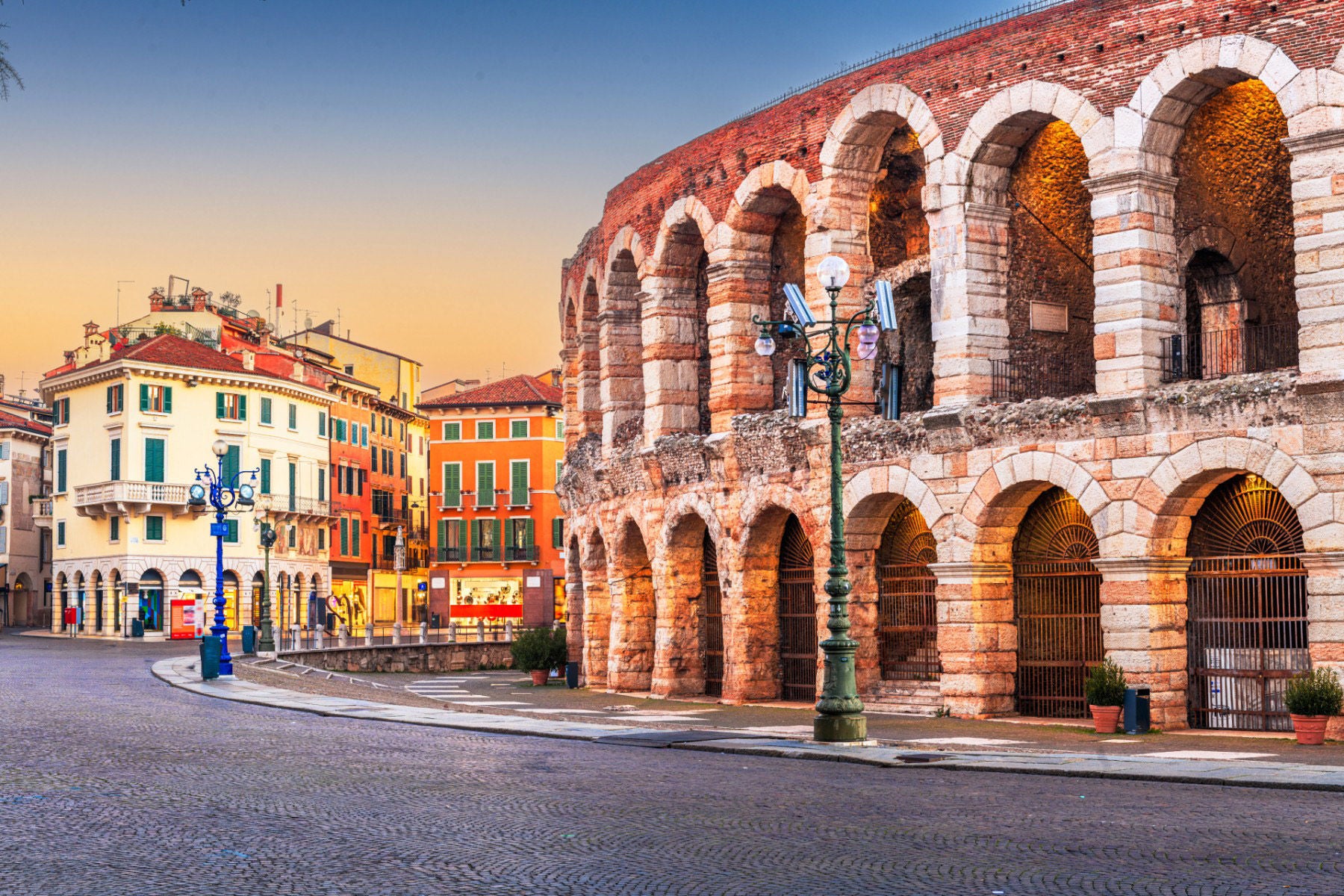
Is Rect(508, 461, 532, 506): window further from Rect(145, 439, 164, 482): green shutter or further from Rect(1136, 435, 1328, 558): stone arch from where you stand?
Rect(1136, 435, 1328, 558): stone arch

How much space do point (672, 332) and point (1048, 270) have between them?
903cm

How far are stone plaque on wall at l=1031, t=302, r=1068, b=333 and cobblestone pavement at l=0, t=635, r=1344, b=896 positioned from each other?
1169cm

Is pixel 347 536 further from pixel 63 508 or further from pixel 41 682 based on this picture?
pixel 41 682

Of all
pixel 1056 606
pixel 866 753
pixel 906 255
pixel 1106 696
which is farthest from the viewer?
pixel 906 255

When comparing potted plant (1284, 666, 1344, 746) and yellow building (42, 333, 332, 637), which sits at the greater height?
yellow building (42, 333, 332, 637)

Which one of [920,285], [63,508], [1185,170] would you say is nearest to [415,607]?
[63,508]

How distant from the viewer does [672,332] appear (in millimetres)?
35031

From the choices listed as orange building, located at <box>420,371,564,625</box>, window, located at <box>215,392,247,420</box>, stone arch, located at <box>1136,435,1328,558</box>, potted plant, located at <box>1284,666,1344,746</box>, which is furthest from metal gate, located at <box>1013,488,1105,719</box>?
orange building, located at <box>420,371,564,625</box>

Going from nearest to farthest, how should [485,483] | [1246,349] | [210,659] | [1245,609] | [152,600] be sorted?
[1245,609], [1246,349], [210,659], [152,600], [485,483]

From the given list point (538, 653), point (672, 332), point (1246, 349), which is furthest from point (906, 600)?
point (538, 653)

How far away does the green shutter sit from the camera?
238 ft

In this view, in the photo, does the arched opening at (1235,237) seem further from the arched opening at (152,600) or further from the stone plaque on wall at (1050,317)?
the arched opening at (152,600)

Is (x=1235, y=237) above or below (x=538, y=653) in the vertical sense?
above

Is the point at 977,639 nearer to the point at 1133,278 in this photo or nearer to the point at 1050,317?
the point at 1050,317
